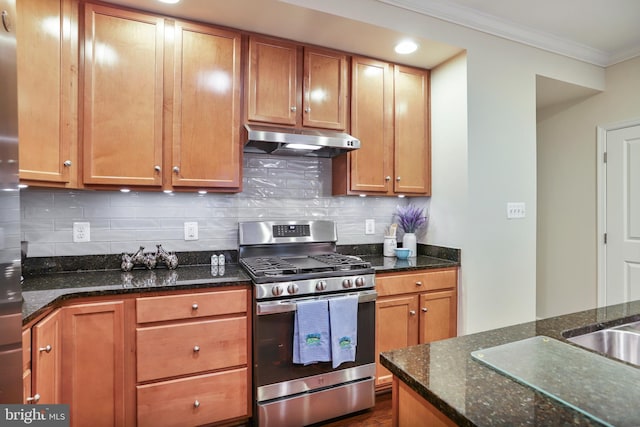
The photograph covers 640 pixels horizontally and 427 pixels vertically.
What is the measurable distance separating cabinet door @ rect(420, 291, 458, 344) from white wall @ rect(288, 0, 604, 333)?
83 mm

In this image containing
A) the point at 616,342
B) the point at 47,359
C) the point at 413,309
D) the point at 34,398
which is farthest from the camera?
the point at 413,309

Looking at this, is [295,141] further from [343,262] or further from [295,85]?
[343,262]

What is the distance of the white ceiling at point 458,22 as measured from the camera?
6.61ft

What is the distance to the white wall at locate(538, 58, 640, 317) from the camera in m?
3.06

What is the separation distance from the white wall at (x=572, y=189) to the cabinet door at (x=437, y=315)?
5.71 feet

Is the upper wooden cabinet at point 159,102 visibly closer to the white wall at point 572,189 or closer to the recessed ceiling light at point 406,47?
the recessed ceiling light at point 406,47

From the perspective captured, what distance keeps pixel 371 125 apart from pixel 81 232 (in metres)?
2.09

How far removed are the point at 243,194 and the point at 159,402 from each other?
136 cm

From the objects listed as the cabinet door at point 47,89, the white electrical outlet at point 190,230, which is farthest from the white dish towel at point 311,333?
the cabinet door at point 47,89

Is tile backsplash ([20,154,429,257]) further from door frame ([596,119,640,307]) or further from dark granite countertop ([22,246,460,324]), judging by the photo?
door frame ([596,119,640,307])

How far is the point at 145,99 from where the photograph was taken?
6.50 ft

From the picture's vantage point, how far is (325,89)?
2.46 m

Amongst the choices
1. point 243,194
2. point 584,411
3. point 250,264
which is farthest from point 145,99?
point 584,411

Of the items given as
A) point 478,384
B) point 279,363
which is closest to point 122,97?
point 279,363
